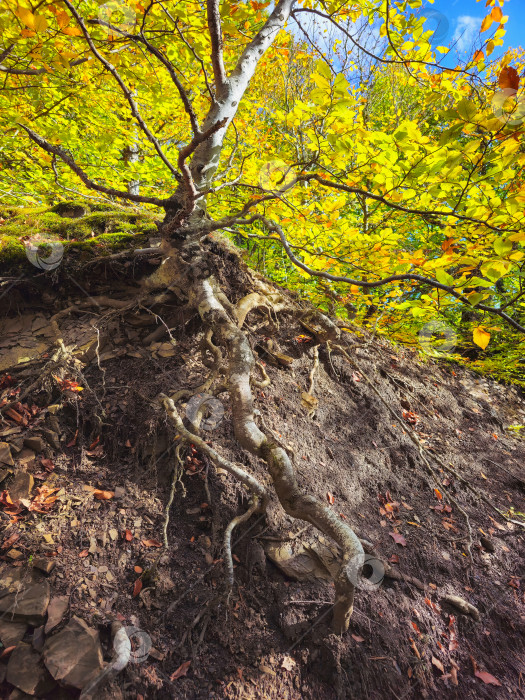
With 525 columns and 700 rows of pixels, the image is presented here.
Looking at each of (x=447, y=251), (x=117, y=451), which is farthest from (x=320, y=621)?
(x=447, y=251)

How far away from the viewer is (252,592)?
74.2 inches

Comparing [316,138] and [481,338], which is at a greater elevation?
[316,138]

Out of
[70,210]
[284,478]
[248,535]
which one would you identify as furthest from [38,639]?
[70,210]

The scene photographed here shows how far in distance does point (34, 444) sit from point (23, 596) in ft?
2.86

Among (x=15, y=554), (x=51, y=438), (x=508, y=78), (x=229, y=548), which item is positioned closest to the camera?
(x=508, y=78)

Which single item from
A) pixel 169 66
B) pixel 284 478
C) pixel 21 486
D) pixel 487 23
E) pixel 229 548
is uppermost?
pixel 487 23

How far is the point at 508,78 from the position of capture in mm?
1201

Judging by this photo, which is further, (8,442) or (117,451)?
(117,451)

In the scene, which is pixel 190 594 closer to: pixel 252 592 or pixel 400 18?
pixel 252 592

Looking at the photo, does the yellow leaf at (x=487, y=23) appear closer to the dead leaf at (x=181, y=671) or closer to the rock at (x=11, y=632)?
the dead leaf at (x=181, y=671)

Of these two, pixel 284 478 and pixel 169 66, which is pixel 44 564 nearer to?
pixel 284 478

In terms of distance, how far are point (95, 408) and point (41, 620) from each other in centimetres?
118

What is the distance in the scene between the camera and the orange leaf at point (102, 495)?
198 cm

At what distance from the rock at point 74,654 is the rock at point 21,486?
2.56 feet
